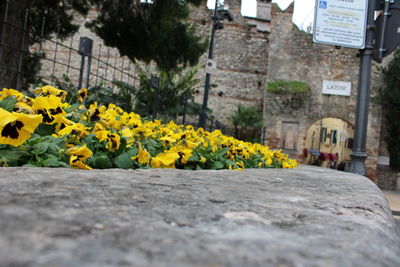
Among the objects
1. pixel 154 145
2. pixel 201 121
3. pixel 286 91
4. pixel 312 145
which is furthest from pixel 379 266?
pixel 312 145

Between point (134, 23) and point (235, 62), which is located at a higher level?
point (235, 62)

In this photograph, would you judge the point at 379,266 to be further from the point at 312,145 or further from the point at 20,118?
the point at 312,145

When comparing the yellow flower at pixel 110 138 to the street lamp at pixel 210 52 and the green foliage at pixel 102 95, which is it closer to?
the green foliage at pixel 102 95

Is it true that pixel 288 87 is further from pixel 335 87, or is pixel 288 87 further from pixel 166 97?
pixel 166 97

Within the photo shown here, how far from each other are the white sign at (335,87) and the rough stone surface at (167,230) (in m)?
14.2

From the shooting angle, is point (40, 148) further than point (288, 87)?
No

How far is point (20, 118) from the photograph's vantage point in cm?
125

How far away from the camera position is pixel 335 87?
561 inches

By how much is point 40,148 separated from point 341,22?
4146mm

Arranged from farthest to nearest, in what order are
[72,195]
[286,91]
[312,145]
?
[312,145], [286,91], [72,195]

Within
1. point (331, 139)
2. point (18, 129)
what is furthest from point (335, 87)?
point (18, 129)

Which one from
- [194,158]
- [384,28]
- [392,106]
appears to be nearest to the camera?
[194,158]

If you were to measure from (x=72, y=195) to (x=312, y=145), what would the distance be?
2094 cm

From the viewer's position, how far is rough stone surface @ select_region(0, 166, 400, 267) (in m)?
0.40
